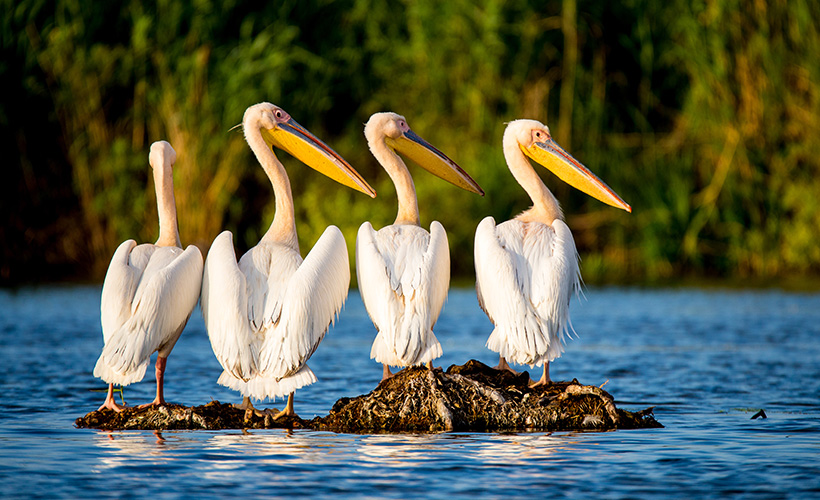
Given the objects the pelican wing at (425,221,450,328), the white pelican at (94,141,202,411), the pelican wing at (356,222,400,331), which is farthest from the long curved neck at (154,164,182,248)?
the pelican wing at (425,221,450,328)

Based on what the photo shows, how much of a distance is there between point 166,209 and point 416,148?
1631 mm

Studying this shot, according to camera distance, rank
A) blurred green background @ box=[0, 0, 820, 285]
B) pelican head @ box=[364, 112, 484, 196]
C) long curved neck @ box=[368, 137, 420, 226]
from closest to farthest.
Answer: long curved neck @ box=[368, 137, 420, 226], pelican head @ box=[364, 112, 484, 196], blurred green background @ box=[0, 0, 820, 285]

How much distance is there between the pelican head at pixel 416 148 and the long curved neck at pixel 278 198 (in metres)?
0.65

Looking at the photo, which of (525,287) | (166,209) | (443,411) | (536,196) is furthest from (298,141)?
(443,411)

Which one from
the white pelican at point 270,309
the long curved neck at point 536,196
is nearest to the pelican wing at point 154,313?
the white pelican at point 270,309

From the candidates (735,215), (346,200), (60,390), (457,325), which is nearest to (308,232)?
(346,200)

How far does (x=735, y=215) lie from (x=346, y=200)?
5.13 metres

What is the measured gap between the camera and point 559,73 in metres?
16.8

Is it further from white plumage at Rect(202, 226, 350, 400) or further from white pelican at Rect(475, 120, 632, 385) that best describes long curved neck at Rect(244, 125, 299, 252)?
white pelican at Rect(475, 120, 632, 385)

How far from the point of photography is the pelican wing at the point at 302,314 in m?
6.38

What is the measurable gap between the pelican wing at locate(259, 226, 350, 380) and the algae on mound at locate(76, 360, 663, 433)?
378 mm

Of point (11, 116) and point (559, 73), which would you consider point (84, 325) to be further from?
point (559, 73)

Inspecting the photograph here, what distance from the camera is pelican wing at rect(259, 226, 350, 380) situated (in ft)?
20.9

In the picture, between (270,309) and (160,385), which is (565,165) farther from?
(160,385)
